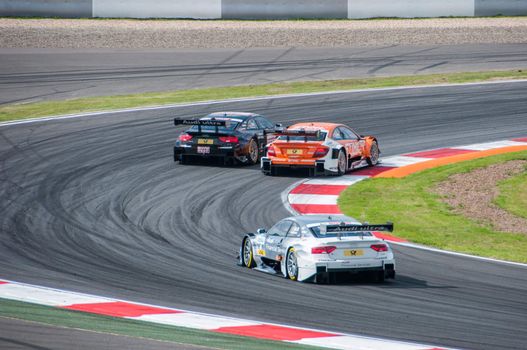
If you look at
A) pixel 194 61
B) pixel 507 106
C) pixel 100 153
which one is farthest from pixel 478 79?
pixel 100 153

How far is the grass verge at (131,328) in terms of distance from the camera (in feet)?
38.7

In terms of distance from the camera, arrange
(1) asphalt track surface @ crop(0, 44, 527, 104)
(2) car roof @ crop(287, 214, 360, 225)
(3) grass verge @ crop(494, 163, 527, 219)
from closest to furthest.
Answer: (2) car roof @ crop(287, 214, 360, 225) → (3) grass verge @ crop(494, 163, 527, 219) → (1) asphalt track surface @ crop(0, 44, 527, 104)

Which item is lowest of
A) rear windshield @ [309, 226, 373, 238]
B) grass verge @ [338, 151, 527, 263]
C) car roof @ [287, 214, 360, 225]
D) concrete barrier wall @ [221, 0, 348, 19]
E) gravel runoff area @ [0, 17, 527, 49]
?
grass verge @ [338, 151, 527, 263]

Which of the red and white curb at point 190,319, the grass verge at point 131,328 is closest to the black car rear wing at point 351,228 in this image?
the red and white curb at point 190,319

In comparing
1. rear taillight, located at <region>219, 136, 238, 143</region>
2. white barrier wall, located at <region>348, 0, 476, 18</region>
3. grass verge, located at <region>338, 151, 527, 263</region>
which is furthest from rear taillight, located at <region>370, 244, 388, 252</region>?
white barrier wall, located at <region>348, 0, 476, 18</region>

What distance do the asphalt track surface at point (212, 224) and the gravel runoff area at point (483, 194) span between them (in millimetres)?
3781

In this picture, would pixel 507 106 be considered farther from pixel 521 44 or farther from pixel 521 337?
pixel 521 337

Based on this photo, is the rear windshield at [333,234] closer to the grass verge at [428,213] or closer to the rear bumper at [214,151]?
the grass verge at [428,213]

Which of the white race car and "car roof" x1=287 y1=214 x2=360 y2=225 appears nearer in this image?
the white race car

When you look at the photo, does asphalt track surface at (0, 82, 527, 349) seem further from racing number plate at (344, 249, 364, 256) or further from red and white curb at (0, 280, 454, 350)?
racing number plate at (344, 249, 364, 256)

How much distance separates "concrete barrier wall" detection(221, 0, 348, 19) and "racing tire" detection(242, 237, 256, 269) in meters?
32.8

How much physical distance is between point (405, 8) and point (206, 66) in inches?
478

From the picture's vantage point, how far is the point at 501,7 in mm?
50250

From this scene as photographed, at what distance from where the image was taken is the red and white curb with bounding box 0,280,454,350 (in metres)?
12.0
